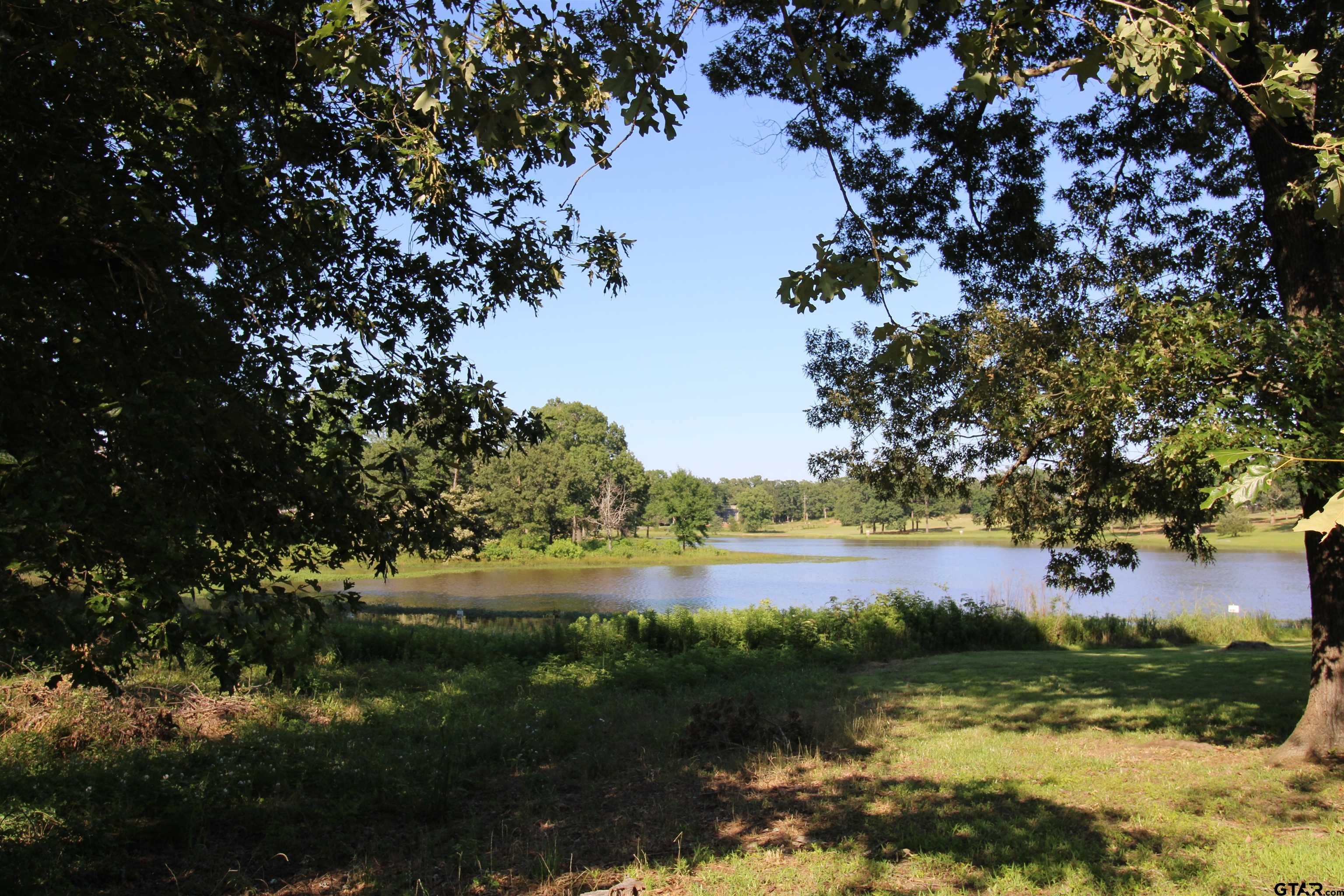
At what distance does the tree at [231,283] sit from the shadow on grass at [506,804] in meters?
1.61

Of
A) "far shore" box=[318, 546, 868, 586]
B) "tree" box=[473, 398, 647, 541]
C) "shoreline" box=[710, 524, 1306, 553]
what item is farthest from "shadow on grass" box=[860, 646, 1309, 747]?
"tree" box=[473, 398, 647, 541]

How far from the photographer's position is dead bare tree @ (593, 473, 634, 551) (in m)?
62.0

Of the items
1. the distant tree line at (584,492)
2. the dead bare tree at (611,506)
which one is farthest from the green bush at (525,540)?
the dead bare tree at (611,506)

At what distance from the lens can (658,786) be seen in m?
6.48

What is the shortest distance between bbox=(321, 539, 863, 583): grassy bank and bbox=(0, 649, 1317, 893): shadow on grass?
3655 centimetres

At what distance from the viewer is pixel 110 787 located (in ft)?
18.7

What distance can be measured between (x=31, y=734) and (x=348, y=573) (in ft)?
107

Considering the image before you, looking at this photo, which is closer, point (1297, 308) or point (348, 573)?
point (1297, 308)

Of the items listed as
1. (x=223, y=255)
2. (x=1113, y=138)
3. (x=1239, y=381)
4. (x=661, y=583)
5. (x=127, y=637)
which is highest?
(x=1113, y=138)

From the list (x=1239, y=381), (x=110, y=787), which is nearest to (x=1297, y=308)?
(x=1239, y=381)

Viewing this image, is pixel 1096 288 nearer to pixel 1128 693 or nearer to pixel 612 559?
pixel 1128 693

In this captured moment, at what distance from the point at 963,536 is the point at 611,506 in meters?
43.0

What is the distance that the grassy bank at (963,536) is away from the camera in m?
55.7

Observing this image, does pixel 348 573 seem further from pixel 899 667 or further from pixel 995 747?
pixel 995 747
